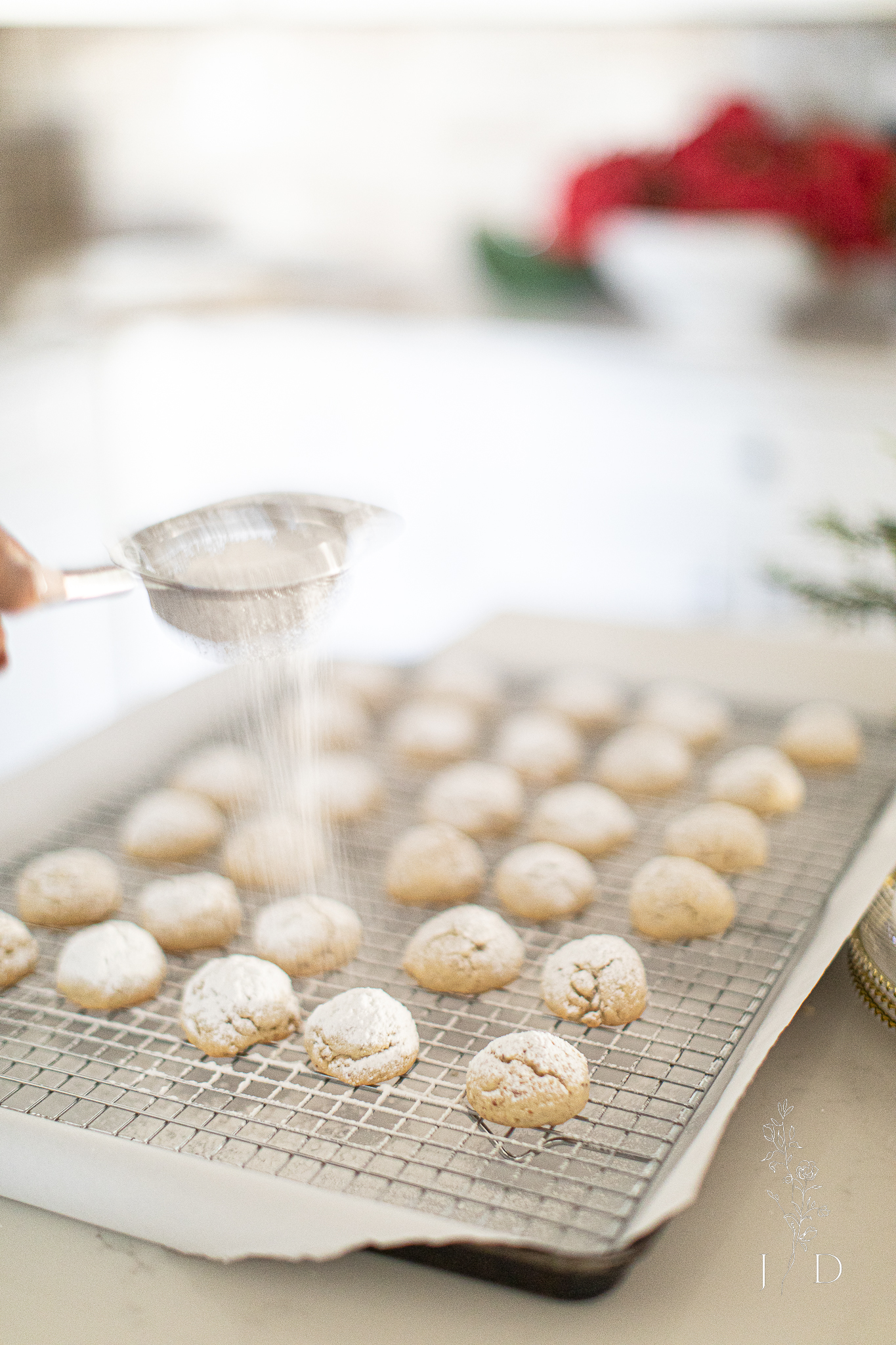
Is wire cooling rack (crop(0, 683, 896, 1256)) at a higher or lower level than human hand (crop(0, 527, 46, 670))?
lower

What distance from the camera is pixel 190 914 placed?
44.9 inches

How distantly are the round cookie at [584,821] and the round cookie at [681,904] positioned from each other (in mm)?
134

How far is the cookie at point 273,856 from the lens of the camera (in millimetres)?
1281

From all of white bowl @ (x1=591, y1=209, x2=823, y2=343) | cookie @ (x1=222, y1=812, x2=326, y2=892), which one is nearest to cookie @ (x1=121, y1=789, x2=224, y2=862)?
cookie @ (x1=222, y1=812, x2=326, y2=892)

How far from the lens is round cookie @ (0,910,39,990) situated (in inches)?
41.9

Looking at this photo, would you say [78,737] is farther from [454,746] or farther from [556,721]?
[556,721]

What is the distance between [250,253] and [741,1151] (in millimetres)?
3016

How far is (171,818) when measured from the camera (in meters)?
1.32

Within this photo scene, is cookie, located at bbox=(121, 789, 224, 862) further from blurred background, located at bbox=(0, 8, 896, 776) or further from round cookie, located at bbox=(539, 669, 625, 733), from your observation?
blurred background, located at bbox=(0, 8, 896, 776)

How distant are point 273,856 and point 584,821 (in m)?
0.33

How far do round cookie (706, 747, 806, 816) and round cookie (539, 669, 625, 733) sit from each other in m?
0.21

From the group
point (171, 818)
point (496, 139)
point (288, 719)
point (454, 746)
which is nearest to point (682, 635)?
point (454, 746)
